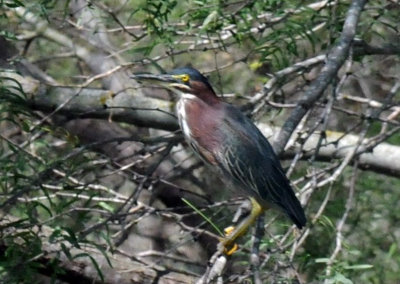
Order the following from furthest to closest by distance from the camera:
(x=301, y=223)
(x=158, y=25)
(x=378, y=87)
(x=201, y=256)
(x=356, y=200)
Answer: (x=378, y=87), (x=201, y=256), (x=356, y=200), (x=158, y=25), (x=301, y=223)

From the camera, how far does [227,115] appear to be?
349 centimetres

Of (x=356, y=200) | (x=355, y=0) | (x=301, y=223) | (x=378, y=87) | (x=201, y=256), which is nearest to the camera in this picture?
(x=301, y=223)

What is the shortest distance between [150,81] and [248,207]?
0.54 meters

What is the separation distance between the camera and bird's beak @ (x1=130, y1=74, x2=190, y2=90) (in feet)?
11.0

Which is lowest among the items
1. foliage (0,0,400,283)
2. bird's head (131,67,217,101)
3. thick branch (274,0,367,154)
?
foliage (0,0,400,283)

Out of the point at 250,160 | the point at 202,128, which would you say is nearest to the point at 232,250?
the point at 250,160

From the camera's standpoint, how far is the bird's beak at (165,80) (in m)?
3.37

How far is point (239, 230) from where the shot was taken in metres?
3.29

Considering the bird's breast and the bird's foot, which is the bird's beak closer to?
the bird's breast

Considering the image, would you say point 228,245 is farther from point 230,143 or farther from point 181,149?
point 181,149

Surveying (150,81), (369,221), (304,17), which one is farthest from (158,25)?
(369,221)

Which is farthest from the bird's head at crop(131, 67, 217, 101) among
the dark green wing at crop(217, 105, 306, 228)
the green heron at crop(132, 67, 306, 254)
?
the dark green wing at crop(217, 105, 306, 228)

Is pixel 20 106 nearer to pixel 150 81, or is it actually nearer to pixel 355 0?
pixel 150 81

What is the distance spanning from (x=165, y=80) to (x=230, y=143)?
307mm
